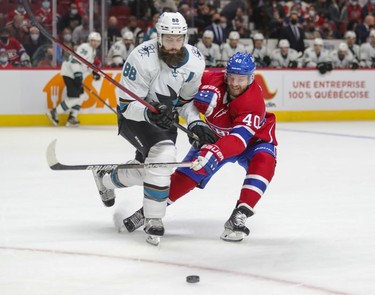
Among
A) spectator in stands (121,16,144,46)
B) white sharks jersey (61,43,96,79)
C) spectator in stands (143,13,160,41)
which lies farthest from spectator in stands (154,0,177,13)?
white sharks jersey (61,43,96,79)

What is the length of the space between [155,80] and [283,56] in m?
8.63

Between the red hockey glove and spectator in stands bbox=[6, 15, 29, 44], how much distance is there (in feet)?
25.4

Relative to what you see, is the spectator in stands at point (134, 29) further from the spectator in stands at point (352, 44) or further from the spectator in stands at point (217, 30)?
the spectator in stands at point (352, 44)

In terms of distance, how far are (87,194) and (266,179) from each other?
6.08 feet

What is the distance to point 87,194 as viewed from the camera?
21.0ft

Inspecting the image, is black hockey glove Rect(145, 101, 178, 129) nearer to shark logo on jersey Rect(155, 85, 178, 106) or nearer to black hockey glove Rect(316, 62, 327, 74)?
shark logo on jersey Rect(155, 85, 178, 106)

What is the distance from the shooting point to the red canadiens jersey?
188 inches

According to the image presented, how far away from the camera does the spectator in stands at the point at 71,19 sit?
40.2ft

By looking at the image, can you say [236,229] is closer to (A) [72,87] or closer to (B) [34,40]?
(A) [72,87]

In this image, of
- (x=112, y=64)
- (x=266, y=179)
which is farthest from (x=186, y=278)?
(x=112, y=64)

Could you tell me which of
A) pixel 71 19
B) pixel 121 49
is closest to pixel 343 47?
pixel 121 49

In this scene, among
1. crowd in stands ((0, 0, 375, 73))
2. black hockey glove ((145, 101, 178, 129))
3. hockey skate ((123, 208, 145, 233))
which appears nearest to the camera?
black hockey glove ((145, 101, 178, 129))

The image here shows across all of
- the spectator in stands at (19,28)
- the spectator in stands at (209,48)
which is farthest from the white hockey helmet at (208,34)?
the spectator in stands at (19,28)

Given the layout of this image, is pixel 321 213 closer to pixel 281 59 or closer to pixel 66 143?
pixel 66 143
